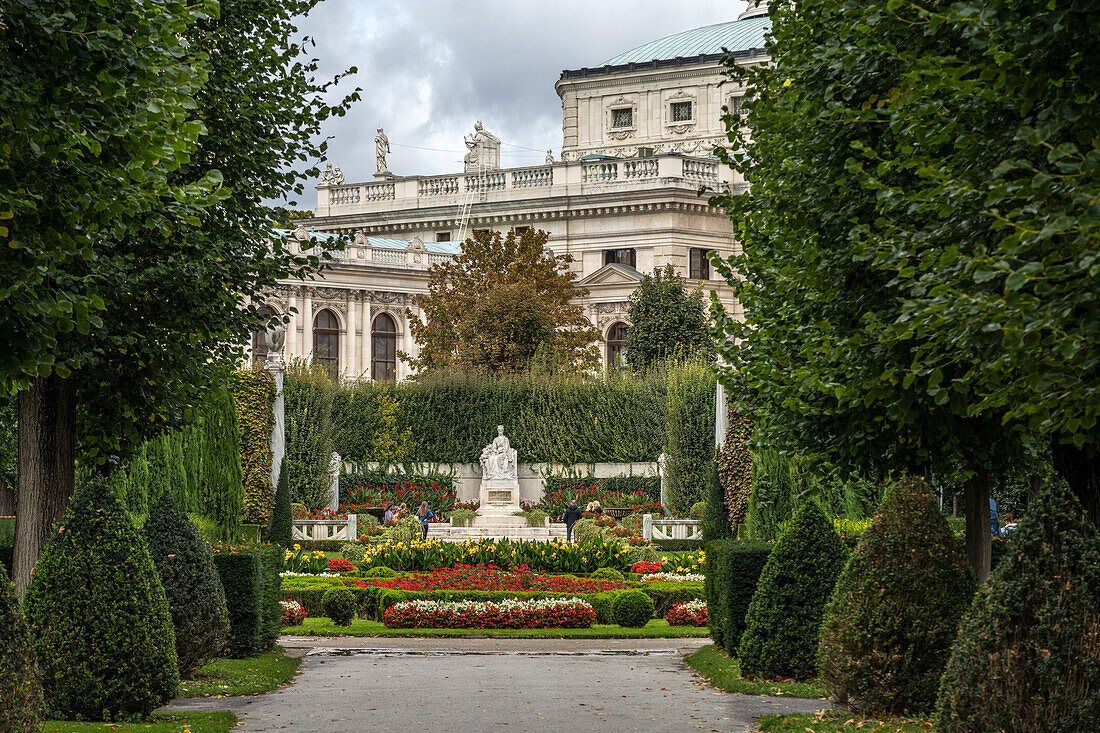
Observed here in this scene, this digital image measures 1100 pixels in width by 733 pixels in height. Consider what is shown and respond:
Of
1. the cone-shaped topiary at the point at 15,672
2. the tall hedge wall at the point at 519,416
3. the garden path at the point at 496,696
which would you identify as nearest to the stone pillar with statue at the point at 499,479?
the tall hedge wall at the point at 519,416

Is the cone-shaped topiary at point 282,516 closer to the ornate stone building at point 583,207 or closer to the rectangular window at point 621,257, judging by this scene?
the ornate stone building at point 583,207

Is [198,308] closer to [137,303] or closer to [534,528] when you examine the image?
[137,303]

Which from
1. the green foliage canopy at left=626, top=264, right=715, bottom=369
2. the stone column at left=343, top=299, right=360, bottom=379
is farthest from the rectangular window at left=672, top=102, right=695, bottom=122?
the stone column at left=343, top=299, right=360, bottom=379

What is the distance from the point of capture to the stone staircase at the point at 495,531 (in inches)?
1580

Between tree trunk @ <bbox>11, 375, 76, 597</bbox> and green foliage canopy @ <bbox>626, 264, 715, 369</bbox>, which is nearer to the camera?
tree trunk @ <bbox>11, 375, 76, 597</bbox>

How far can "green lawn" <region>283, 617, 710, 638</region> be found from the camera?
70.1ft

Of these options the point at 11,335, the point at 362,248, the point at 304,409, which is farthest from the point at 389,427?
the point at 11,335

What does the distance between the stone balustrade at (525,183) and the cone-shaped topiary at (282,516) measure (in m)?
33.2

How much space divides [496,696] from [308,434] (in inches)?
1184

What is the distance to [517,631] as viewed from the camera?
2170 cm

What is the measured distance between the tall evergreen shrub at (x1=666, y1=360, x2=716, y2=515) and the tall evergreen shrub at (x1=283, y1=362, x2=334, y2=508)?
11579 millimetres

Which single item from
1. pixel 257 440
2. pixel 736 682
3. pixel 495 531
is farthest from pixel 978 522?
pixel 495 531

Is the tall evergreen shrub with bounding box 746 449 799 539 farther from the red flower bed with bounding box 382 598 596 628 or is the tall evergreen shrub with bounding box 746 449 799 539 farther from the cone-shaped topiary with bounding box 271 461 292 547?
the cone-shaped topiary with bounding box 271 461 292 547

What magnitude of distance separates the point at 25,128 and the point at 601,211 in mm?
52871
